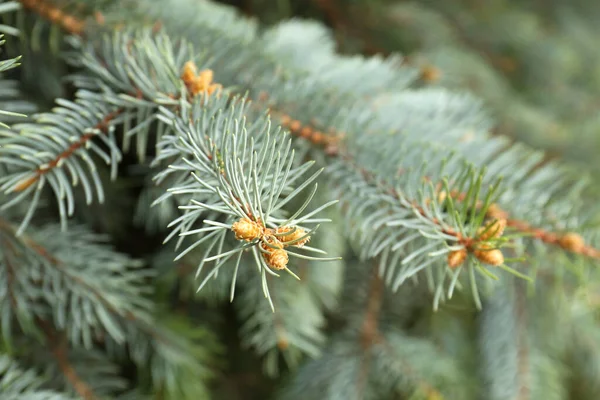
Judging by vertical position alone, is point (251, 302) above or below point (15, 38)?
below

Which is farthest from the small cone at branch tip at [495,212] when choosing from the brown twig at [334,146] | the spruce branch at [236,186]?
the spruce branch at [236,186]

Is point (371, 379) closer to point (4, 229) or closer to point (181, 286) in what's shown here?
point (181, 286)

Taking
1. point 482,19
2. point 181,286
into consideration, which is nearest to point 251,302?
point 181,286

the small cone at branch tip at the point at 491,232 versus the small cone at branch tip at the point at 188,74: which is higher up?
the small cone at branch tip at the point at 491,232

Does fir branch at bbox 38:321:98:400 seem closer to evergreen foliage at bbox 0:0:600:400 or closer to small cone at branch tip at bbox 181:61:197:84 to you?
evergreen foliage at bbox 0:0:600:400

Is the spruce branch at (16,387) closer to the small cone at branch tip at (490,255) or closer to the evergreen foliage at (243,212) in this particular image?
the evergreen foliage at (243,212)
